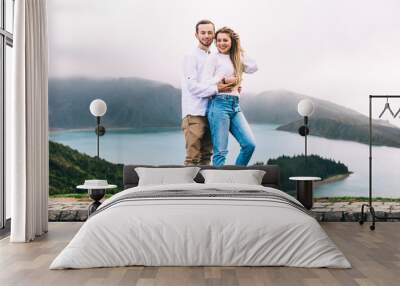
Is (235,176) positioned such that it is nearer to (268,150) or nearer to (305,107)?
(268,150)

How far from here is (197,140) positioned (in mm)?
7773

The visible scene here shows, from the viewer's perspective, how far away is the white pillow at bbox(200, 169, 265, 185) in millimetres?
6918

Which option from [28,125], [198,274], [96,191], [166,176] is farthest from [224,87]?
[198,274]

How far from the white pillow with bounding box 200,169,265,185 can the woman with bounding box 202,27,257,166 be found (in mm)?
624

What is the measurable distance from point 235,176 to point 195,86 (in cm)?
149

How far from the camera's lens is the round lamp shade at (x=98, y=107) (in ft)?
24.8

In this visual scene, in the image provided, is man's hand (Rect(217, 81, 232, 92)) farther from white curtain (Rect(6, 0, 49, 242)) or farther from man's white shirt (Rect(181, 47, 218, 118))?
white curtain (Rect(6, 0, 49, 242))

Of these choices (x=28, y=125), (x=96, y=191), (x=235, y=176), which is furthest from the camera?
(x=96, y=191)

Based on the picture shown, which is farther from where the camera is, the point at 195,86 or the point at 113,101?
the point at 113,101

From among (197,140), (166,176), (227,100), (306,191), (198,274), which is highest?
(227,100)

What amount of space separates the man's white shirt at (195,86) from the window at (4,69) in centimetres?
228

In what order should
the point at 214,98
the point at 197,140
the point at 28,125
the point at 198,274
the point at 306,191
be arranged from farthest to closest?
the point at 197,140, the point at 214,98, the point at 306,191, the point at 28,125, the point at 198,274

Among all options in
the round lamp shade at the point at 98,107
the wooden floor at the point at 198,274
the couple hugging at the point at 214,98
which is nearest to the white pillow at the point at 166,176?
the couple hugging at the point at 214,98

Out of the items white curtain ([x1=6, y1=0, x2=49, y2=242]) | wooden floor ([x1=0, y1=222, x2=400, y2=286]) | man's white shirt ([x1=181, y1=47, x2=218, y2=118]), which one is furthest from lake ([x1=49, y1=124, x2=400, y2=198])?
wooden floor ([x1=0, y1=222, x2=400, y2=286])
